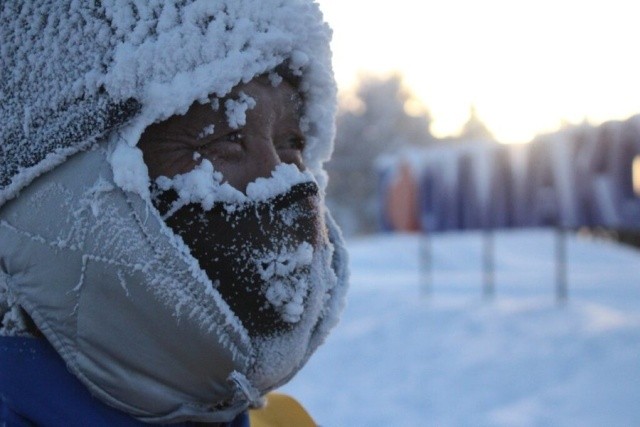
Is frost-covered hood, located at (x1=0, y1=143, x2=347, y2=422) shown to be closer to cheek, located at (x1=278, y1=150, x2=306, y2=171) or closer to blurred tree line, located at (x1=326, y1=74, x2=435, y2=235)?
cheek, located at (x1=278, y1=150, x2=306, y2=171)

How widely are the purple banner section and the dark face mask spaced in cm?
621

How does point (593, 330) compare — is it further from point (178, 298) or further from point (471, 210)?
point (178, 298)

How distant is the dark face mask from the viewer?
120 cm

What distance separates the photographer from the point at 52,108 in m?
1.18

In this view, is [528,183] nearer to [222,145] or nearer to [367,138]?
[222,145]

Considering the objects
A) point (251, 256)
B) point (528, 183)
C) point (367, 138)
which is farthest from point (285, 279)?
point (367, 138)

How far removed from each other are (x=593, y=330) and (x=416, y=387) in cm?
204

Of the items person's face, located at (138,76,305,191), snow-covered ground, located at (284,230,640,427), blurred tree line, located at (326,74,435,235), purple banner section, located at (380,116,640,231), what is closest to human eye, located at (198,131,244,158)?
person's face, located at (138,76,305,191)

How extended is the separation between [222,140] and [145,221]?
20 cm

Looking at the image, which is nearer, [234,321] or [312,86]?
[234,321]

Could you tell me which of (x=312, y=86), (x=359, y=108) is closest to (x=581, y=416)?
(x=312, y=86)

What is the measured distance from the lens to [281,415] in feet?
5.14

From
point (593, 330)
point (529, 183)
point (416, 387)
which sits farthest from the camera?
point (529, 183)

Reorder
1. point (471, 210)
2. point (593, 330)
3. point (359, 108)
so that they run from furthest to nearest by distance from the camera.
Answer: point (359, 108)
point (471, 210)
point (593, 330)
